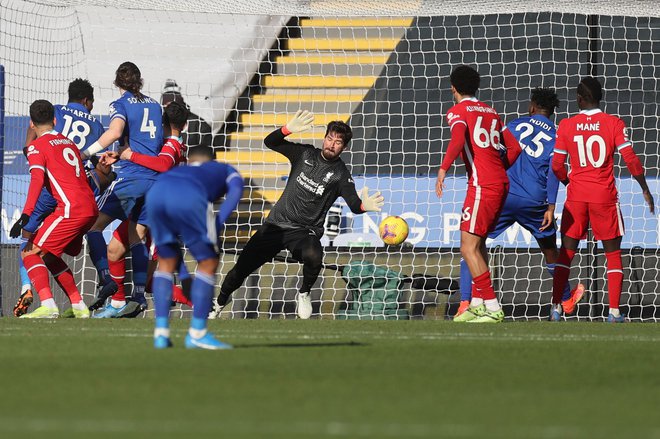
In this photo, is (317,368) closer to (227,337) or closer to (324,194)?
(227,337)

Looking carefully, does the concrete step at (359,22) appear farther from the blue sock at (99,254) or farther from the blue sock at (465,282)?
the blue sock at (99,254)

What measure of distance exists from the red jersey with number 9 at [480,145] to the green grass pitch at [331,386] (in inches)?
77.6

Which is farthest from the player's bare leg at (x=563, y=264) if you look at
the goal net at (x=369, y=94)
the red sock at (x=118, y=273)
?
the red sock at (x=118, y=273)

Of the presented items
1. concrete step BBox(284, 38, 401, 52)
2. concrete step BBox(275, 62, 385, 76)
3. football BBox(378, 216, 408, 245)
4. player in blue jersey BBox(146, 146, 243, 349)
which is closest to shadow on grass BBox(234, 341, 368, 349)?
player in blue jersey BBox(146, 146, 243, 349)

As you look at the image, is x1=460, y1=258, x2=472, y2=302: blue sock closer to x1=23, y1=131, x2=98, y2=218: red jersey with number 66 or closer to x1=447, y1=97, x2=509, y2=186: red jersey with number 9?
x1=447, y1=97, x2=509, y2=186: red jersey with number 9

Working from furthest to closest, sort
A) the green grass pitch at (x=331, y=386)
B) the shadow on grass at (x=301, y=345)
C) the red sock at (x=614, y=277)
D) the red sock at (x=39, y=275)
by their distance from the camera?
the red sock at (x=614, y=277) < the red sock at (x=39, y=275) < the shadow on grass at (x=301, y=345) < the green grass pitch at (x=331, y=386)

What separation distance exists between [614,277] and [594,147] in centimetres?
107

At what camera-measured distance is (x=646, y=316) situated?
12102 millimetres

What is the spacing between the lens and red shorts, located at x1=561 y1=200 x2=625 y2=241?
10125 mm

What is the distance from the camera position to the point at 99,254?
35.9 ft

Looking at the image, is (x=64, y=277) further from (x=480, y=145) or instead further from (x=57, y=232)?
(x=480, y=145)

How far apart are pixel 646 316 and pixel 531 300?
111 cm

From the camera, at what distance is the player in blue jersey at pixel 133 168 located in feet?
33.8

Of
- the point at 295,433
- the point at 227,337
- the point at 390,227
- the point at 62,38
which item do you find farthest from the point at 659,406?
the point at 62,38
